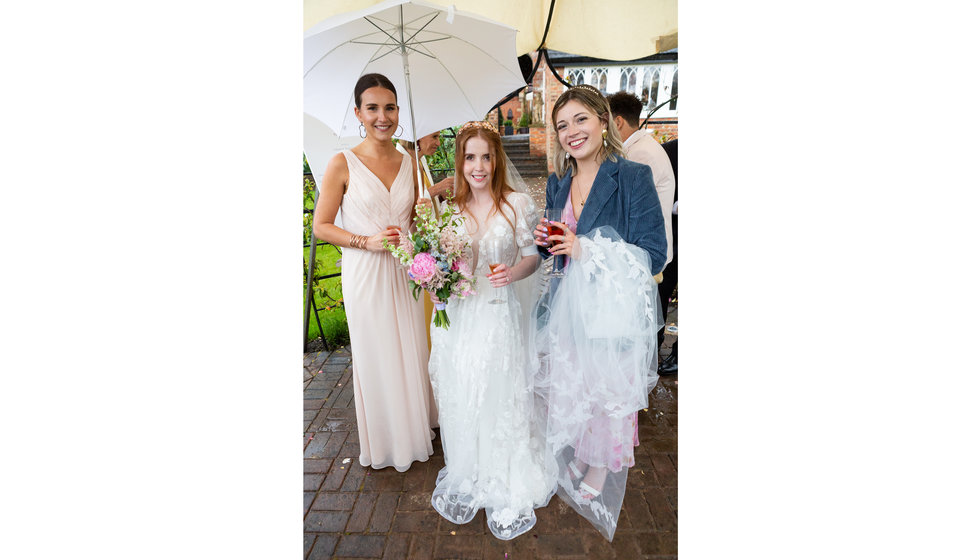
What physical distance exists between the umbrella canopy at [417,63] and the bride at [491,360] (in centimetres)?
62

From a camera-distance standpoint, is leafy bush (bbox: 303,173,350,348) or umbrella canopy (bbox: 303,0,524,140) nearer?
umbrella canopy (bbox: 303,0,524,140)

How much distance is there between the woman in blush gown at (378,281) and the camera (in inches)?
115

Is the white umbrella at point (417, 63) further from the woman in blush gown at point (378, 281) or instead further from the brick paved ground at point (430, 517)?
the brick paved ground at point (430, 517)

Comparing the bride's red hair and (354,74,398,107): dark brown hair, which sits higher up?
(354,74,398,107): dark brown hair

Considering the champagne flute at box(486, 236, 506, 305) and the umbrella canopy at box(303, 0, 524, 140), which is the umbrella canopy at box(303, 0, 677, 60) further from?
the champagne flute at box(486, 236, 506, 305)

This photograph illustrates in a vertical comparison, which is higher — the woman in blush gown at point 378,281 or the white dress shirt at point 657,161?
the white dress shirt at point 657,161

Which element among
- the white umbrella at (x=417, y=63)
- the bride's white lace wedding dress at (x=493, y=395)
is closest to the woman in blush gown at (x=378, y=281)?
the white umbrella at (x=417, y=63)

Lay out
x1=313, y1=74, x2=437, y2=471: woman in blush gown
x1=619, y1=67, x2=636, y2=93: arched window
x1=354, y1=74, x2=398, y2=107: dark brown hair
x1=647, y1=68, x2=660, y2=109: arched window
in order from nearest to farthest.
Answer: x1=354, y1=74, x2=398, y2=107: dark brown hair < x1=313, y1=74, x2=437, y2=471: woman in blush gown < x1=647, y1=68, x2=660, y2=109: arched window < x1=619, y1=67, x2=636, y2=93: arched window

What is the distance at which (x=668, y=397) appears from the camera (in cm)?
421

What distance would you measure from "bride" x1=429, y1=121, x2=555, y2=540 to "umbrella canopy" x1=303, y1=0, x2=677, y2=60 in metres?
1.24

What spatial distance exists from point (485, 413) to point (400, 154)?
1.82 m

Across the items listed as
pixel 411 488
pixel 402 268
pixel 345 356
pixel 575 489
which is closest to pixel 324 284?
pixel 345 356

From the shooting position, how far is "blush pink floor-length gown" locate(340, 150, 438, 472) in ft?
9.77

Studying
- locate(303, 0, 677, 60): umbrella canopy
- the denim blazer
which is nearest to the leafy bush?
locate(303, 0, 677, 60): umbrella canopy
